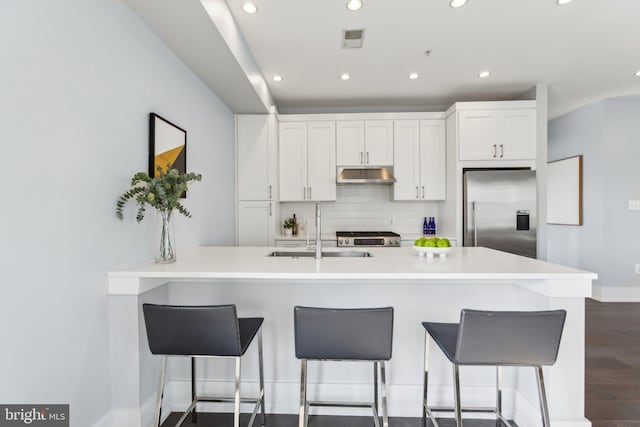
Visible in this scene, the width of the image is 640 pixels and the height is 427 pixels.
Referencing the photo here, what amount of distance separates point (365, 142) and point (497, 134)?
1.54 meters

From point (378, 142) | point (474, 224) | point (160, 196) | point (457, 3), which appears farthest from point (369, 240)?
point (160, 196)

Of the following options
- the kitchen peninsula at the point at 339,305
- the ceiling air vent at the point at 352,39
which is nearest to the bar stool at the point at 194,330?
the kitchen peninsula at the point at 339,305

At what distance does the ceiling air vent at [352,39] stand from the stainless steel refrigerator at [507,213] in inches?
80.6

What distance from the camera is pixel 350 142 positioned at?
3.99m

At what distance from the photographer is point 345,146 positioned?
400cm

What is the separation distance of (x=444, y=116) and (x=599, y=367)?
2931 millimetres

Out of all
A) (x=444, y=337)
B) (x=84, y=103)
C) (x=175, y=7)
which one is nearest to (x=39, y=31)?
(x=84, y=103)

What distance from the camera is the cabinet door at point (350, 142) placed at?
3.98 meters

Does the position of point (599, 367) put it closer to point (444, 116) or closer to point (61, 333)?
point (444, 116)

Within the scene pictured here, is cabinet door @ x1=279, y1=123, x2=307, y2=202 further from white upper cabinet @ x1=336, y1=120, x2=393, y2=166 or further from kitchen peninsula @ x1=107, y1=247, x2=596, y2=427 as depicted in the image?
kitchen peninsula @ x1=107, y1=247, x2=596, y2=427

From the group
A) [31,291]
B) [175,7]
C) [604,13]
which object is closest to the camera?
[31,291]

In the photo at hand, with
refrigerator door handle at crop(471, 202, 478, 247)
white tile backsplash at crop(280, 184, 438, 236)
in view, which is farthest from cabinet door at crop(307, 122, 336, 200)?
refrigerator door handle at crop(471, 202, 478, 247)

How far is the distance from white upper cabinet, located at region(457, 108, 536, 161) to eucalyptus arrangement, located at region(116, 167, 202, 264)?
314cm

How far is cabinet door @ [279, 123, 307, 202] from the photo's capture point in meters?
4.02
